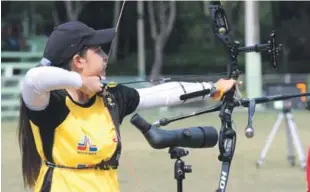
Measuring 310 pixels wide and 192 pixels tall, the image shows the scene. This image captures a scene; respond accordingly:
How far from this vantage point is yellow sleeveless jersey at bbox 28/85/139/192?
3.09m

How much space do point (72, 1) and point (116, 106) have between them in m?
26.2

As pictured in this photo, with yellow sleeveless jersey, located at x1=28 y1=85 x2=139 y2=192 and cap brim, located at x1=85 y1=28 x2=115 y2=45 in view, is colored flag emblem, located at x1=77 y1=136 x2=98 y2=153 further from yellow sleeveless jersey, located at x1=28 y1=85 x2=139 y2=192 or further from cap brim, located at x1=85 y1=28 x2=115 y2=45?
cap brim, located at x1=85 y1=28 x2=115 y2=45

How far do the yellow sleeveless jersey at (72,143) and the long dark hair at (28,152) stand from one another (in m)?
0.05

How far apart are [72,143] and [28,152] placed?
292 mm

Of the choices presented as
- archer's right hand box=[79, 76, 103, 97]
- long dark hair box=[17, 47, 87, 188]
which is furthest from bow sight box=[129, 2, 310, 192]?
long dark hair box=[17, 47, 87, 188]

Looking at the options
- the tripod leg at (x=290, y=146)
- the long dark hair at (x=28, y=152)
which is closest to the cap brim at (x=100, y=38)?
the long dark hair at (x=28, y=152)

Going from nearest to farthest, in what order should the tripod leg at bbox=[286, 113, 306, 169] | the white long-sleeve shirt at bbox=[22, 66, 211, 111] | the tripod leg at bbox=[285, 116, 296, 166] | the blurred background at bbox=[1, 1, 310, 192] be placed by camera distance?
1. the white long-sleeve shirt at bbox=[22, 66, 211, 111]
2. the tripod leg at bbox=[286, 113, 306, 169]
3. the tripod leg at bbox=[285, 116, 296, 166]
4. the blurred background at bbox=[1, 1, 310, 192]

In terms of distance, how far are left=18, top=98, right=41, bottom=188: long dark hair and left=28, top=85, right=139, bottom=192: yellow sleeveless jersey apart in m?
0.05

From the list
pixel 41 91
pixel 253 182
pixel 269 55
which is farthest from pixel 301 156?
pixel 41 91

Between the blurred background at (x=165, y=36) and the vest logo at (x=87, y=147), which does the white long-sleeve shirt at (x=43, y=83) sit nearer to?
the vest logo at (x=87, y=147)

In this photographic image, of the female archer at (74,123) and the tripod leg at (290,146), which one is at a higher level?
the female archer at (74,123)

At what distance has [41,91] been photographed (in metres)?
2.96

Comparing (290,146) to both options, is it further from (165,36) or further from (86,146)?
(165,36)

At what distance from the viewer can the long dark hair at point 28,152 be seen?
10.5 feet
